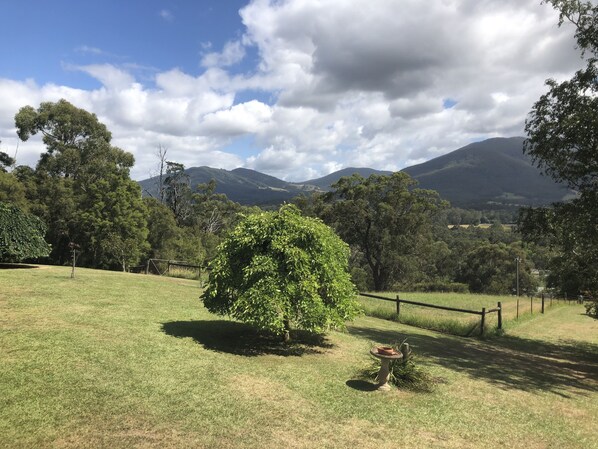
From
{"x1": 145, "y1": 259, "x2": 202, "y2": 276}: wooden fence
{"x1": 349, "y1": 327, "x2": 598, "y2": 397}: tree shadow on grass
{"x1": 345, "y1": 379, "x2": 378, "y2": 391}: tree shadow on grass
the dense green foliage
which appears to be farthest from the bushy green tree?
{"x1": 145, "y1": 259, "x2": 202, "y2": 276}: wooden fence

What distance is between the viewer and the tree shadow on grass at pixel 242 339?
34.4 ft

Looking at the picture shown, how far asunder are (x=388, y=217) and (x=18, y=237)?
117 feet

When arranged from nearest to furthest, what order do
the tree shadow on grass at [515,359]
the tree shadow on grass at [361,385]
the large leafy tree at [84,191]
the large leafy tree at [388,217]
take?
the tree shadow on grass at [361,385] < the tree shadow on grass at [515,359] < the large leafy tree at [84,191] < the large leafy tree at [388,217]

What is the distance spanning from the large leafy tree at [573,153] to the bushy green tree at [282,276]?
9144 millimetres

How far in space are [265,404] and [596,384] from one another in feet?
33.2

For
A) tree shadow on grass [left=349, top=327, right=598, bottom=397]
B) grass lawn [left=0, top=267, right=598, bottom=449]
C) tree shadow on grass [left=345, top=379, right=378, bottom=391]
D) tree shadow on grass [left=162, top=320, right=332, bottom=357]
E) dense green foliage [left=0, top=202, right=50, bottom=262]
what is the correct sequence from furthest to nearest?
dense green foliage [left=0, top=202, right=50, bottom=262], tree shadow on grass [left=349, top=327, right=598, bottom=397], tree shadow on grass [left=162, top=320, right=332, bottom=357], tree shadow on grass [left=345, top=379, right=378, bottom=391], grass lawn [left=0, top=267, right=598, bottom=449]

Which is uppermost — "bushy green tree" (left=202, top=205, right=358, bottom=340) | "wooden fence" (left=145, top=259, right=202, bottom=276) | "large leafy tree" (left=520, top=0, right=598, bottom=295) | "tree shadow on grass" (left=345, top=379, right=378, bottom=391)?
"large leafy tree" (left=520, top=0, right=598, bottom=295)

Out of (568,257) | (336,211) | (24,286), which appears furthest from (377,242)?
(24,286)

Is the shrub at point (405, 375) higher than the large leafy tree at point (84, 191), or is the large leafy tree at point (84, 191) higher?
the large leafy tree at point (84, 191)

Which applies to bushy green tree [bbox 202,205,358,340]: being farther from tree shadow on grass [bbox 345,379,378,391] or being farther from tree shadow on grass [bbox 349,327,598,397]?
tree shadow on grass [bbox 349,327,598,397]

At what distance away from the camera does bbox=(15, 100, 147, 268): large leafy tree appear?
1373 inches

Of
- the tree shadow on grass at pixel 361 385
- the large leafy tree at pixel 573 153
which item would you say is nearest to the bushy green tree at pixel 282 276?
the tree shadow on grass at pixel 361 385

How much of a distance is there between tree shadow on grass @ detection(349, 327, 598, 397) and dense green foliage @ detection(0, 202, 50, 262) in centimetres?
1660

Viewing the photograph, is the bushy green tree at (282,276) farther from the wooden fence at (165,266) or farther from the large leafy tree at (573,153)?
the wooden fence at (165,266)
